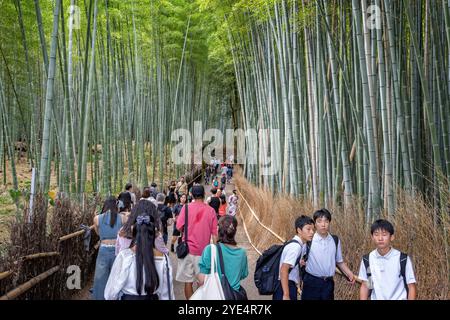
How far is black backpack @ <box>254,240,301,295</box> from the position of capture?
8.53 ft

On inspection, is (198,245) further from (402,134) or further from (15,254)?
(402,134)

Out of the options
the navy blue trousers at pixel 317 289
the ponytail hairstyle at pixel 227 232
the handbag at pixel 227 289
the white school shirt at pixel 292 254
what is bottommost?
the navy blue trousers at pixel 317 289

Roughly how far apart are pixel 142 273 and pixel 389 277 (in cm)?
112

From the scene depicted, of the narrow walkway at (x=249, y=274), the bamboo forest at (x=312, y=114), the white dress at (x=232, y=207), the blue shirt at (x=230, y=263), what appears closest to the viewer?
the blue shirt at (x=230, y=263)

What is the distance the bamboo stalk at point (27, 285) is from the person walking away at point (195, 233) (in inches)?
37.5

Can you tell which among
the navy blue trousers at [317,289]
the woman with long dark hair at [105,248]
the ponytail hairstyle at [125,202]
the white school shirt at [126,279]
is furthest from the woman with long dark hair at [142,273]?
the ponytail hairstyle at [125,202]

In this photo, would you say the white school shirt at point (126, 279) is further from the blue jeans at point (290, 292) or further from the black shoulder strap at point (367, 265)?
the black shoulder strap at point (367, 265)

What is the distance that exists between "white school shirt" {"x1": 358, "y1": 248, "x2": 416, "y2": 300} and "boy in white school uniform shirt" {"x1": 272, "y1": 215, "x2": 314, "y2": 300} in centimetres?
41

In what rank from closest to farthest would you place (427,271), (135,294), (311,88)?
(135,294)
(427,271)
(311,88)

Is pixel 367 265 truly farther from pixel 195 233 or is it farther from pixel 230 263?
pixel 195 233

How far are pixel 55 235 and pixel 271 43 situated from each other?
18.1 ft

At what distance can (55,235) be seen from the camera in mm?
3936

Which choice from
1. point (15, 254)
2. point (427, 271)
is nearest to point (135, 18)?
point (15, 254)

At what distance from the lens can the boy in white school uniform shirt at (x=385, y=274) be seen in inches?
87.1
